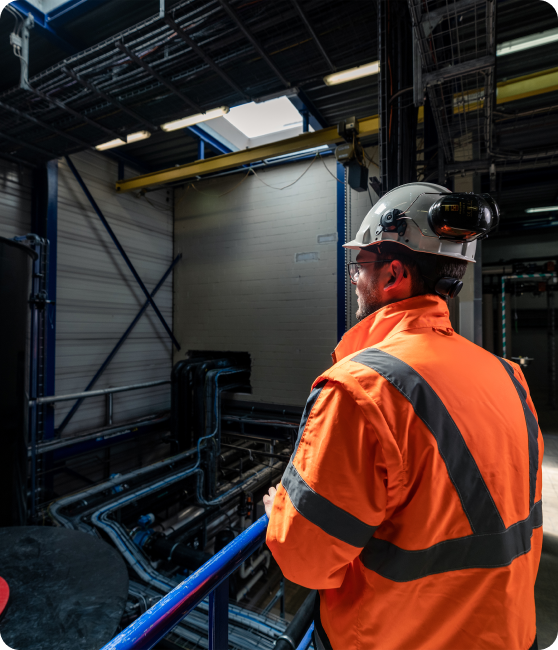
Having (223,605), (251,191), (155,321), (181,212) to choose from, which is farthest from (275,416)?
(223,605)

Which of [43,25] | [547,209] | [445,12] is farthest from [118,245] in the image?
[547,209]

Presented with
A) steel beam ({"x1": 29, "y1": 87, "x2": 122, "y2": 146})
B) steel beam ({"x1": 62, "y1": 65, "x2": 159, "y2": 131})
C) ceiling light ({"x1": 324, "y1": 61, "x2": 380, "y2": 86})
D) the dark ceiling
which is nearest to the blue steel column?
the dark ceiling

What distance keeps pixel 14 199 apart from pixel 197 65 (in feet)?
15.1

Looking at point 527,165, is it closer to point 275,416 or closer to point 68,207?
point 275,416

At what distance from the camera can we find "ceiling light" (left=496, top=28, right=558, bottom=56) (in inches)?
184

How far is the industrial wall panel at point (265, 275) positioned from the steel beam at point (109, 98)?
325 cm

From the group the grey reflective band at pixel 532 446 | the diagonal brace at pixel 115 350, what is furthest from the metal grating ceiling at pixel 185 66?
the grey reflective band at pixel 532 446

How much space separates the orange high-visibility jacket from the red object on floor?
74.2 inches

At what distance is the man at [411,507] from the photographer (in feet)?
2.87

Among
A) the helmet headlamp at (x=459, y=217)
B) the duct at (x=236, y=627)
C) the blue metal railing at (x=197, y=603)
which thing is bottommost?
the duct at (x=236, y=627)

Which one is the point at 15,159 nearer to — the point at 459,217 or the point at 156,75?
the point at 156,75

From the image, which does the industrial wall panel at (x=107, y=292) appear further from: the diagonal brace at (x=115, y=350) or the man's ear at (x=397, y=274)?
the man's ear at (x=397, y=274)

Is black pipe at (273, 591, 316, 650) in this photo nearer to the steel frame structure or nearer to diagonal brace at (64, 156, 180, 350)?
the steel frame structure

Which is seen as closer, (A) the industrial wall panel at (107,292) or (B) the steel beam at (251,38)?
(B) the steel beam at (251,38)
